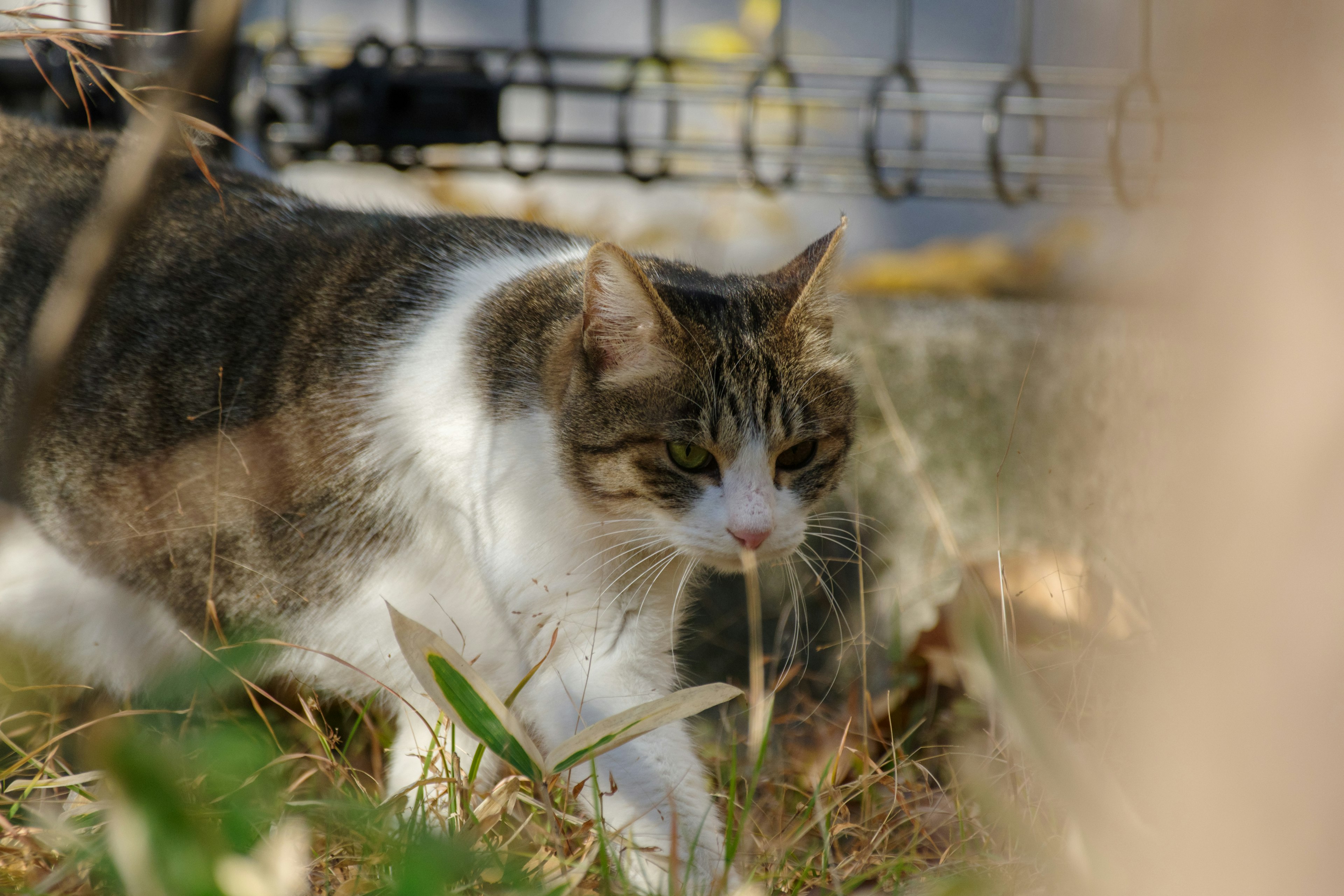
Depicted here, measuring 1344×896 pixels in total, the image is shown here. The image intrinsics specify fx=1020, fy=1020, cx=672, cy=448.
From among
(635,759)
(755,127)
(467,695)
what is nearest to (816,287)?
(635,759)

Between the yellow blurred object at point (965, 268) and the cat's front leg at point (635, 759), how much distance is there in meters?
1.57

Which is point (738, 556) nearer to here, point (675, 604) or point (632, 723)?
point (675, 604)

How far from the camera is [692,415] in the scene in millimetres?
1619

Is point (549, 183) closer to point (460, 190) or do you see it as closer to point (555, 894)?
point (460, 190)

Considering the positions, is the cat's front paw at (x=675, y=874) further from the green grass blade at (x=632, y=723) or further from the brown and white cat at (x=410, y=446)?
the green grass blade at (x=632, y=723)

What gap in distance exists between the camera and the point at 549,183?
362cm

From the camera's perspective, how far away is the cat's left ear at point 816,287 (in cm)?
174

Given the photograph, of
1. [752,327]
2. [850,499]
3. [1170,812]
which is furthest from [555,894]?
[850,499]

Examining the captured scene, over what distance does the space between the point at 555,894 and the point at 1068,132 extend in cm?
251

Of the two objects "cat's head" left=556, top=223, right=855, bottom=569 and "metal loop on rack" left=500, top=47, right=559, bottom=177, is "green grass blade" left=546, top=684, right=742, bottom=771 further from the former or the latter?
"metal loop on rack" left=500, top=47, right=559, bottom=177

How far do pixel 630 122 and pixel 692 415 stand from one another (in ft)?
4.78

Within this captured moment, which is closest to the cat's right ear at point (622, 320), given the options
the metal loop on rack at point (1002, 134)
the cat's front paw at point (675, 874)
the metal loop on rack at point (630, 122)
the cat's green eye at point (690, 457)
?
the cat's green eye at point (690, 457)

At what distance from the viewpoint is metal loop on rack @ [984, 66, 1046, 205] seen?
2760 mm

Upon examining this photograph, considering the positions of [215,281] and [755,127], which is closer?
[215,281]
